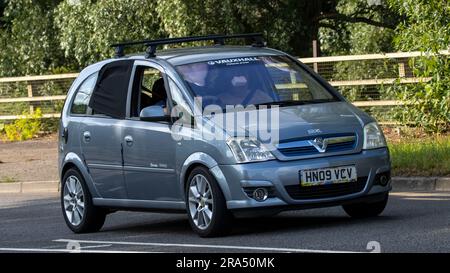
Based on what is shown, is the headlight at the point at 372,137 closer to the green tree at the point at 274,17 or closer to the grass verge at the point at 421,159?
the grass verge at the point at 421,159

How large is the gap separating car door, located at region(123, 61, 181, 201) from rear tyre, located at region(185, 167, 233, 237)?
30cm

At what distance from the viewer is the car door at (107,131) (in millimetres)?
12570

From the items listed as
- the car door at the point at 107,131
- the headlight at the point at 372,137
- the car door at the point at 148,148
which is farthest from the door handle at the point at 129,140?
the headlight at the point at 372,137

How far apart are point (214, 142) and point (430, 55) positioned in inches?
381

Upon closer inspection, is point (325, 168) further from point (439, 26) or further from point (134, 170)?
point (439, 26)

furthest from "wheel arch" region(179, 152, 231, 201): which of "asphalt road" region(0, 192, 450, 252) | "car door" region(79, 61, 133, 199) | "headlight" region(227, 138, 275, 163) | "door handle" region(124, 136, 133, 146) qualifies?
"car door" region(79, 61, 133, 199)

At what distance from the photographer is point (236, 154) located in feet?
36.3

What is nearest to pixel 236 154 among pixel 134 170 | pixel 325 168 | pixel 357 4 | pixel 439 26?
pixel 325 168

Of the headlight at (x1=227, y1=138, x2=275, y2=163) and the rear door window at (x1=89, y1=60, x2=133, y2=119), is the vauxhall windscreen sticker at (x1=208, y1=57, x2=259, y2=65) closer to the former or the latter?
the rear door window at (x1=89, y1=60, x2=133, y2=119)

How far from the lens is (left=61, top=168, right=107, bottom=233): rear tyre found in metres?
13.1

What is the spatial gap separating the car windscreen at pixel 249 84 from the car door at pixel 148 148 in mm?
396
